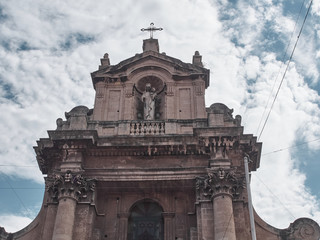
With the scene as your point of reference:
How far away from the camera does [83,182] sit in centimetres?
1584

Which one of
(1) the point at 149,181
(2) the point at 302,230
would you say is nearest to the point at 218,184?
(1) the point at 149,181

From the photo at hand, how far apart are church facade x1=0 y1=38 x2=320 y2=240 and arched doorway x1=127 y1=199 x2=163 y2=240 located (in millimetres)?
38

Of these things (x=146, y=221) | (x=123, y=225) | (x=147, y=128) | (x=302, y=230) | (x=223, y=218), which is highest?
(x=147, y=128)

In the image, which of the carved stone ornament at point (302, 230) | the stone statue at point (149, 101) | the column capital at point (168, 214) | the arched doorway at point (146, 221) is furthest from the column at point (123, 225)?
the carved stone ornament at point (302, 230)

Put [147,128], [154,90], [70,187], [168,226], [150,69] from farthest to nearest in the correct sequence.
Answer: [150,69] < [154,90] < [147,128] < [168,226] < [70,187]

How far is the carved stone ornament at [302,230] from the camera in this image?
15906 millimetres

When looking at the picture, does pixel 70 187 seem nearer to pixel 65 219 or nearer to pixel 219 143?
pixel 65 219

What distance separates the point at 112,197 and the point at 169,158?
108 inches

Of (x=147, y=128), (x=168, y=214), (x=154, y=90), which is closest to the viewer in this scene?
(x=168, y=214)

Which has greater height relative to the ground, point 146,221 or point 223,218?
point 146,221

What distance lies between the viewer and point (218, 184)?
15.2 metres

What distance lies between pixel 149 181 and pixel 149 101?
189 inches

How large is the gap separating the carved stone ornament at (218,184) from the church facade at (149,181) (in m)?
0.04

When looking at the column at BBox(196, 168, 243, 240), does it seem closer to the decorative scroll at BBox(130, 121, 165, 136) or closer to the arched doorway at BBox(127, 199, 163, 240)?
the arched doorway at BBox(127, 199, 163, 240)
